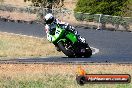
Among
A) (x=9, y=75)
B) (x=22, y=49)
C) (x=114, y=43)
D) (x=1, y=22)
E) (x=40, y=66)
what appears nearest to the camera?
(x=9, y=75)

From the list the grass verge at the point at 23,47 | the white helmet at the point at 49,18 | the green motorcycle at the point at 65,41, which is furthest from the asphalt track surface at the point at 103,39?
the white helmet at the point at 49,18

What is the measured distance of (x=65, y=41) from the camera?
28.4ft

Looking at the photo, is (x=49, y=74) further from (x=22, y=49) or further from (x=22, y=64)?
(x=22, y=49)

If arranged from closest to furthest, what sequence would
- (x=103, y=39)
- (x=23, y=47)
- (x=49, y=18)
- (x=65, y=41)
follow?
(x=49, y=18), (x=65, y=41), (x=23, y=47), (x=103, y=39)

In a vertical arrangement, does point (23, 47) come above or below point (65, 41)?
below

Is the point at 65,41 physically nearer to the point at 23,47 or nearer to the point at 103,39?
the point at 23,47

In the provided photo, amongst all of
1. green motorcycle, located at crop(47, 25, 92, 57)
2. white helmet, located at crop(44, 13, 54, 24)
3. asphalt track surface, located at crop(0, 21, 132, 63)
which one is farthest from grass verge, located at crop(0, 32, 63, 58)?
white helmet, located at crop(44, 13, 54, 24)

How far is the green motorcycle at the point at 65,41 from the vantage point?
8.41m

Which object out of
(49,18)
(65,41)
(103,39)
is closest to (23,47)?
(103,39)

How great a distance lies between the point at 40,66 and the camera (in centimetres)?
2192


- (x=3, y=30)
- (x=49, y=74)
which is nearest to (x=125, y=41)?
(x=3, y=30)

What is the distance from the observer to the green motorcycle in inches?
331

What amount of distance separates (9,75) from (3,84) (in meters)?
2.57

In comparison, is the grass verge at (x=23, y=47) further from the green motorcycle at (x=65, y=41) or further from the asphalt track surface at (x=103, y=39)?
the green motorcycle at (x=65, y=41)
